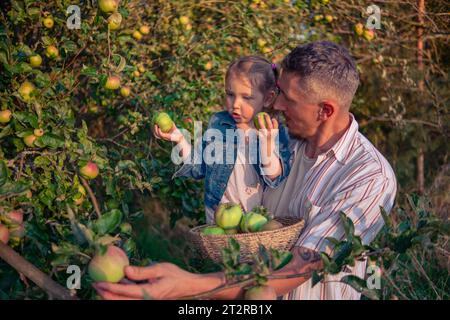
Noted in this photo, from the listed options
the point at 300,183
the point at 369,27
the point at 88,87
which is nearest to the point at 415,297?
the point at 300,183

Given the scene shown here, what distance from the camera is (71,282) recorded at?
75.5 inches

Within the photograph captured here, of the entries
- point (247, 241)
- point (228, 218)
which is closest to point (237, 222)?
point (228, 218)

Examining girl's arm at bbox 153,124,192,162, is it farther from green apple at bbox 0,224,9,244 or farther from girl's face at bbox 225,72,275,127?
green apple at bbox 0,224,9,244

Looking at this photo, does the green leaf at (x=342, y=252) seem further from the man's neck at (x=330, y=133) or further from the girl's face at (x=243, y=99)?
the girl's face at (x=243, y=99)

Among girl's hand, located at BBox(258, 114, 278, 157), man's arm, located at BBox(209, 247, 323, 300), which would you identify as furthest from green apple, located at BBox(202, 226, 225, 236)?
girl's hand, located at BBox(258, 114, 278, 157)

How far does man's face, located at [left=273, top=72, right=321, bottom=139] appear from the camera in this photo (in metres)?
2.34

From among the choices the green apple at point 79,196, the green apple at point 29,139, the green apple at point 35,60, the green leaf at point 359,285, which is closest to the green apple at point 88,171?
the green apple at point 79,196

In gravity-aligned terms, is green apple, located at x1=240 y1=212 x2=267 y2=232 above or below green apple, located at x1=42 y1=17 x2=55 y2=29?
below

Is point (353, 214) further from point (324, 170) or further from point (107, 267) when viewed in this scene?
point (107, 267)

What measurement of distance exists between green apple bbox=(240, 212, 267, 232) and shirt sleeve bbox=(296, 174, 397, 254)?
0.14m

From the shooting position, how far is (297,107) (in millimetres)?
2363

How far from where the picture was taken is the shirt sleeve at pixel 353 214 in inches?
81.3

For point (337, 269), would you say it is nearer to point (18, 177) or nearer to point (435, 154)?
point (18, 177)

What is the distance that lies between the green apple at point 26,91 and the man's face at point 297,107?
974 millimetres
